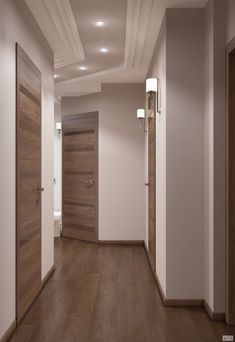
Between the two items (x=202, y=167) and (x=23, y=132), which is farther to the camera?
(x=202, y=167)

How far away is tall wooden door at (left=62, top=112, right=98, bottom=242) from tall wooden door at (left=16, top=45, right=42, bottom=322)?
3.03 m

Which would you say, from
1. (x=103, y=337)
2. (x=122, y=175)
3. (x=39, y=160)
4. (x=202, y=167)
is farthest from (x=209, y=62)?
(x=122, y=175)

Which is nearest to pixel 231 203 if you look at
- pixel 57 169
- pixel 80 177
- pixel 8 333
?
pixel 8 333

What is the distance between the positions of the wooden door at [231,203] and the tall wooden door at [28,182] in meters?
1.66

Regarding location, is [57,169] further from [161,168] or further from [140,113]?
[161,168]

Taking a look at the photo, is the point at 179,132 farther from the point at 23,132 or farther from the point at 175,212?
the point at 23,132

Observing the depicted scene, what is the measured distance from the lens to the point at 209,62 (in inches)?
141

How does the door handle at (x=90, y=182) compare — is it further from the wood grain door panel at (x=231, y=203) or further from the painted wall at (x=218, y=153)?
the wood grain door panel at (x=231, y=203)

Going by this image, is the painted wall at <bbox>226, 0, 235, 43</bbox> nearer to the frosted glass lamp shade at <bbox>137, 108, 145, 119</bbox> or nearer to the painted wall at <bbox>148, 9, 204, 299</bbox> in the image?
the painted wall at <bbox>148, 9, 204, 299</bbox>

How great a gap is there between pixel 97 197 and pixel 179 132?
11.6 feet

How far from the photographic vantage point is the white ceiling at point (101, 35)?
388cm

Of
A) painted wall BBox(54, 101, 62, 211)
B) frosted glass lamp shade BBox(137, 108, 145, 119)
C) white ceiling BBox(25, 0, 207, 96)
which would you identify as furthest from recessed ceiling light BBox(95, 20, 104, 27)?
painted wall BBox(54, 101, 62, 211)

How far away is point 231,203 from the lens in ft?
11.0

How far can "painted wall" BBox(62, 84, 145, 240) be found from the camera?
7043mm
